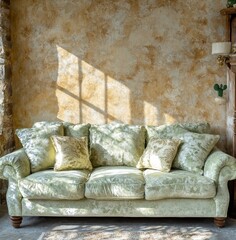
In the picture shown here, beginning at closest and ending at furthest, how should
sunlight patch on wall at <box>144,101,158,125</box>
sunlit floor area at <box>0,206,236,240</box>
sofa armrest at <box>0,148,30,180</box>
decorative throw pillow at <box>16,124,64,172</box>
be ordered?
1. sunlit floor area at <box>0,206,236,240</box>
2. sofa armrest at <box>0,148,30,180</box>
3. decorative throw pillow at <box>16,124,64,172</box>
4. sunlight patch on wall at <box>144,101,158,125</box>

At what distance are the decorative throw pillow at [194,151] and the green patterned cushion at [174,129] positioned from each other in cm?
22

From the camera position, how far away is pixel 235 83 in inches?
166

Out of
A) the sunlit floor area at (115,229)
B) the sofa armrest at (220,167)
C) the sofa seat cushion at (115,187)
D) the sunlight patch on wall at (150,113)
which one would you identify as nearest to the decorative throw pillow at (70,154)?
the sofa seat cushion at (115,187)

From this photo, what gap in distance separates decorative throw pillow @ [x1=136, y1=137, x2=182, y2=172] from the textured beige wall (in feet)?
2.23

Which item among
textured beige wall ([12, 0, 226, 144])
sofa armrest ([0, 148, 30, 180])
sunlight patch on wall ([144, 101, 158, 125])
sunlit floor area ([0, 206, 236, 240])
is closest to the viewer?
sunlit floor area ([0, 206, 236, 240])

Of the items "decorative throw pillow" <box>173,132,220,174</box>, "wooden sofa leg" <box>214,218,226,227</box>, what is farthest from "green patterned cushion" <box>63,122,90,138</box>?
"wooden sofa leg" <box>214,218,226,227</box>

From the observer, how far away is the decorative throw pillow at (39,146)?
13.0ft

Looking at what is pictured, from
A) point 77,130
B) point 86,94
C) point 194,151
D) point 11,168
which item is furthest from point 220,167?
point 11,168

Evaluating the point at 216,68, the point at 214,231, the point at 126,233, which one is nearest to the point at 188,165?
the point at 214,231

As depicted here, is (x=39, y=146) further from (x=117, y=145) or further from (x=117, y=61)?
(x=117, y=61)

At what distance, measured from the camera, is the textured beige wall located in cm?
456

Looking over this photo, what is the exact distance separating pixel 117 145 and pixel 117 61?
1.09 m

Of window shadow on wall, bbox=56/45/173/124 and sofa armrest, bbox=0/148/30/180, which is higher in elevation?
window shadow on wall, bbox=56/45/173/124

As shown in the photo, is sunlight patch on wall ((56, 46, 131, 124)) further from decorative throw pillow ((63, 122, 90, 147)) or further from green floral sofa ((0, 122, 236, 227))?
green floral sofa ((0, 122, 236, 227))
